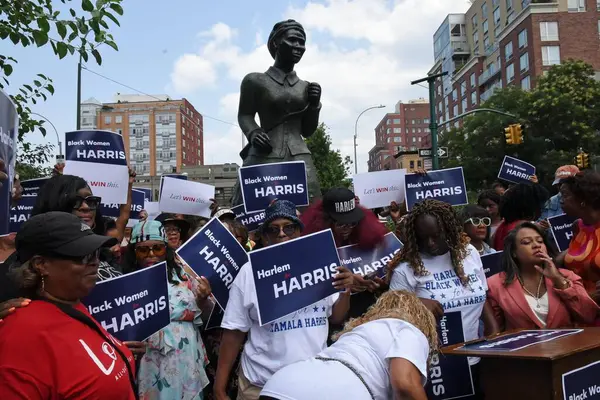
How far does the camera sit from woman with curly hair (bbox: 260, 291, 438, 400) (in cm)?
250

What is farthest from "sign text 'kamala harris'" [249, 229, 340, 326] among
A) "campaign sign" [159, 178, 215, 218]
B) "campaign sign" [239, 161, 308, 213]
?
"campaign sign" [159, 178, 215, 218]

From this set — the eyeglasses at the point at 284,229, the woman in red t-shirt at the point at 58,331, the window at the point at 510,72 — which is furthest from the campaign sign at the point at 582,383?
the window at the point at 510,72

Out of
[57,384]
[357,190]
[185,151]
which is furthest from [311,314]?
[185,151]

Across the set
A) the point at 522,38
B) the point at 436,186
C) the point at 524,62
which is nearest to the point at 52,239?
the point at 436,186

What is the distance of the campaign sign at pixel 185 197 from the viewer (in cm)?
668

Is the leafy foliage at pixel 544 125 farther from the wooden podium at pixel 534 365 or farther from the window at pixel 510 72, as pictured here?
the wooden podium at pixel 534 365

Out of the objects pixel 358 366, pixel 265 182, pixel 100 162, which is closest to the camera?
pixel 358 366

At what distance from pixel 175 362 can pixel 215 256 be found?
77cm

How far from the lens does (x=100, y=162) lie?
6.11m

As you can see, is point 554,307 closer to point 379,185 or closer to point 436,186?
point 436,186

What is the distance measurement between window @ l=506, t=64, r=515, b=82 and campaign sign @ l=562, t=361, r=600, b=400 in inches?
2484

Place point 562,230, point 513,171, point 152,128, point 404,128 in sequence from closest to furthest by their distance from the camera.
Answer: point 562,230 → point 513,171 → point 152,128 → point 404,128

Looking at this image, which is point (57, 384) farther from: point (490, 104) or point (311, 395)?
point (490, 104)

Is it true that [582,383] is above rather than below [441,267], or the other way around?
below
